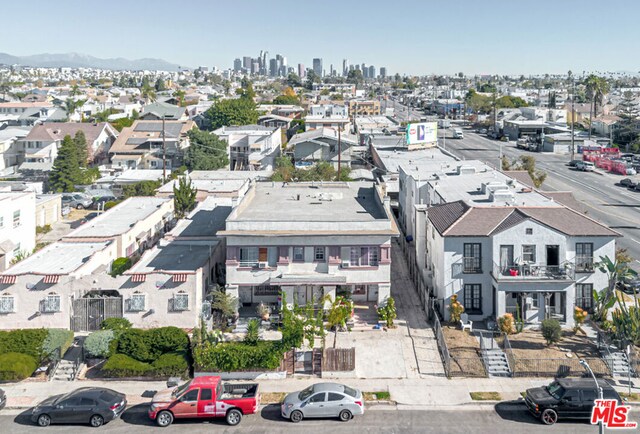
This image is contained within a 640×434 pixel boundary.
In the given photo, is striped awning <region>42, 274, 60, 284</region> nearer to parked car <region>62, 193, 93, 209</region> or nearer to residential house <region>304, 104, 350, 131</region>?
parked car <region>62, 193, 93, 209</region>

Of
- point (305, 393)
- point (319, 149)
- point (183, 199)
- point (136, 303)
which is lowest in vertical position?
point (305, 393)

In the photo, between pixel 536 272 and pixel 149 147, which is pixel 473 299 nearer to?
pixel 536 272

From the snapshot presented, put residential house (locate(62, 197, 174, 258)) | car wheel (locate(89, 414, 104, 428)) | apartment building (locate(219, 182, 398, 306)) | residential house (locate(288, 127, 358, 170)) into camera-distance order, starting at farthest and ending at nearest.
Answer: residential house (locate(288, 127, 358, 170)) → residential house (locate(62, 197, 174, 258)) → apartment building (locate(219, 182, 398, 306)) → car wheel (locate(89, 414, 104, 428))

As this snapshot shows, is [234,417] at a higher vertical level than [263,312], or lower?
lower

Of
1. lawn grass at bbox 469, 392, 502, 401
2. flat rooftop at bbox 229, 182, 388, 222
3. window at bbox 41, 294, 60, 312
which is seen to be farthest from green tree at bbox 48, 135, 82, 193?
lawn grass at bbox 469, 392, 502, 401

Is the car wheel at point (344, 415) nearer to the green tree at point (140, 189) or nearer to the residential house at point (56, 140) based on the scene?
the green tree at point (140, 189)

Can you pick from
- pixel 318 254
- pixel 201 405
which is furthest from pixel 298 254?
pixel 201 405
